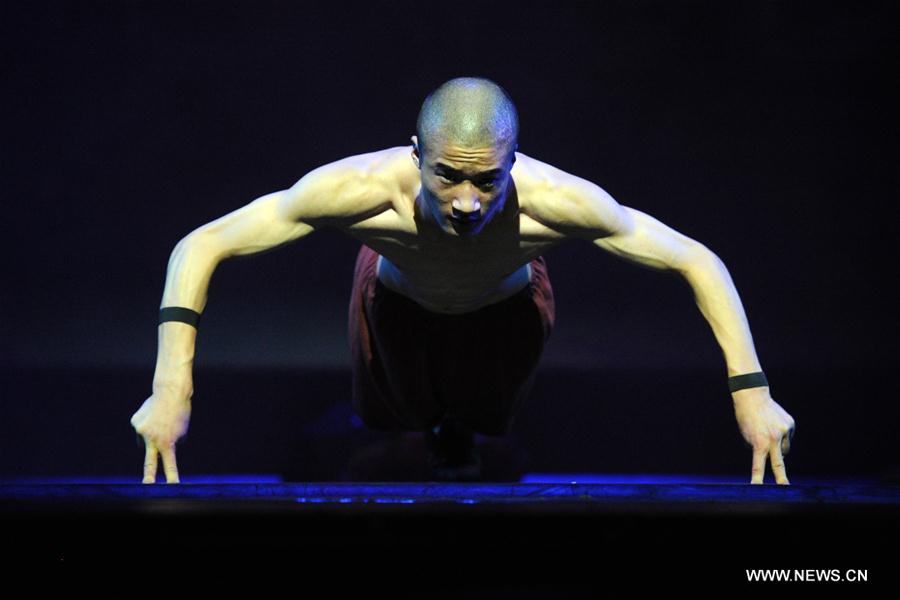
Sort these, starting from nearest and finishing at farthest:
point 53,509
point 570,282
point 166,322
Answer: point 53,509, point 166,322, point 570,282

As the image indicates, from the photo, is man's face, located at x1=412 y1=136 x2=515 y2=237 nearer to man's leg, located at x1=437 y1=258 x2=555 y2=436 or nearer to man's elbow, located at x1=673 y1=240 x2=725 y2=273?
man's elbow, located at x1=673 y1=240 x2=725 y2=273

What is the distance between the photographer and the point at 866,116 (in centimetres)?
274

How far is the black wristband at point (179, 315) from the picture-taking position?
5.58ft

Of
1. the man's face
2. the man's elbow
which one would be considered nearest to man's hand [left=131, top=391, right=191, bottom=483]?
the man's face

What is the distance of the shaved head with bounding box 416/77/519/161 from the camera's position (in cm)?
158

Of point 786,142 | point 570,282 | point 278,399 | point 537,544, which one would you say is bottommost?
point 537,544

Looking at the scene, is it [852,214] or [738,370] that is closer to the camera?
[738,370]

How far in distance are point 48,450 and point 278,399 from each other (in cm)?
61

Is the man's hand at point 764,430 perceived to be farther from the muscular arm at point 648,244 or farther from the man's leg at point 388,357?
the man's leg at point 388,357

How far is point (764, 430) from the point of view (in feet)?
5.46

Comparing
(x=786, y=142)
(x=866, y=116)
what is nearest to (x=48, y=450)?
(x=786, y=142)

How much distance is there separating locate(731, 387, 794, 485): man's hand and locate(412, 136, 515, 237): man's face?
1.67 ft

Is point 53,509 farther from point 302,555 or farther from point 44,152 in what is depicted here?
point 44,152

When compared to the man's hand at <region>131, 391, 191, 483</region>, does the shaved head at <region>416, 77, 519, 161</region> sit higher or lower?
higher
